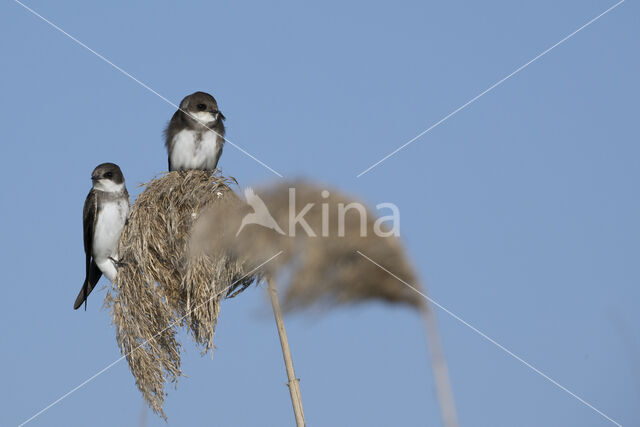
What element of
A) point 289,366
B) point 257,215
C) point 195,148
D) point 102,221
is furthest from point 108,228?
point 289,366

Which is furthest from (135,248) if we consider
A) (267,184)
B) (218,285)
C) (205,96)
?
(205,96)

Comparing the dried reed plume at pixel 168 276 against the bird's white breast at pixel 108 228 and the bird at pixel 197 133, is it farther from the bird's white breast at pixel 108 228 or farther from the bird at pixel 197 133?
the bird at pixel 197 133

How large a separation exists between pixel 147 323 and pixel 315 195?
70.3 inches

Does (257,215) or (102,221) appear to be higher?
(102,221)

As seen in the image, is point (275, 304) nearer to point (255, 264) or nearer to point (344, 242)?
point (255, 264)

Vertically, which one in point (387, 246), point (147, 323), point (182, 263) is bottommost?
point (387, 246)

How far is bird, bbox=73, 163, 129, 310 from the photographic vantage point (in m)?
8.11

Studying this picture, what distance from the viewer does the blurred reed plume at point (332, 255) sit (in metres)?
4.54

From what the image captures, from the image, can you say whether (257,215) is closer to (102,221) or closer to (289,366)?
(289,366)

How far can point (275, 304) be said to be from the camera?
531cm

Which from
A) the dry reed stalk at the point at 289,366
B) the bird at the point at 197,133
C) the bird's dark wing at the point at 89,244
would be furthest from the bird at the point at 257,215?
the bird at the point at 197,133

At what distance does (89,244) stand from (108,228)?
0.36 m

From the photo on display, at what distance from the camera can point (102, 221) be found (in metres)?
8.21

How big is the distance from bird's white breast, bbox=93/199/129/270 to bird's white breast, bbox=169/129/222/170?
43.1 inches
